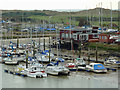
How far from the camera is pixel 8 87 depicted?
1728 cm

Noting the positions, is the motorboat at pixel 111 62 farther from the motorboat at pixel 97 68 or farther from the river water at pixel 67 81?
the river water at pixel 67 81

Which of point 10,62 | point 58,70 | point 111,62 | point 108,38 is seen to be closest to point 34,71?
point 58,70

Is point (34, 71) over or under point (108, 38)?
under

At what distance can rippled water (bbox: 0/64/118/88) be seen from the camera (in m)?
17.5

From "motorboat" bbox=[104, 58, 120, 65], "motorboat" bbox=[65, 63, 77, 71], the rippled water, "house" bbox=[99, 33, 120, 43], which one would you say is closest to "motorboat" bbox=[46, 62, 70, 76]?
the rippled water

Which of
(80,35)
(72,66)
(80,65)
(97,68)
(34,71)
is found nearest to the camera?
(34,71)

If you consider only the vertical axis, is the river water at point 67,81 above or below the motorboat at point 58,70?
below

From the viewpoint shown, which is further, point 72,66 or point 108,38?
point 108,38

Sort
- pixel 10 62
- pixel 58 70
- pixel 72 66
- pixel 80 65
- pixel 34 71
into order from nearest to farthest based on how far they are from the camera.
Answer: pixel 34 71, pixel 58 70, pixel 72 66, pixel 80 65, pixel 10 62

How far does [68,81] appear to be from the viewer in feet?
60.3

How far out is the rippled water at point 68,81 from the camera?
17531 millimetres

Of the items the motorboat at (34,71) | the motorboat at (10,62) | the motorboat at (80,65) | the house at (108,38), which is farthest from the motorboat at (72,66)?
the house at (108,38)

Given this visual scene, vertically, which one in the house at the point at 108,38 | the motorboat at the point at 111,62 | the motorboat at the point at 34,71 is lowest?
the motorboat at the point at 34,71

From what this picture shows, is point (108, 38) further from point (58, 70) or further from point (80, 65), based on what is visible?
point (58, 70)
